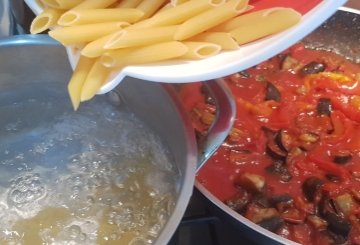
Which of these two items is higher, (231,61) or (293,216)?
(231,61)

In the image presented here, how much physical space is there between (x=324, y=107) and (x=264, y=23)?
486 mm

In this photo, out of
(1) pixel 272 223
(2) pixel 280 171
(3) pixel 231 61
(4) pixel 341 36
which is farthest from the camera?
(4) pixel 341 36

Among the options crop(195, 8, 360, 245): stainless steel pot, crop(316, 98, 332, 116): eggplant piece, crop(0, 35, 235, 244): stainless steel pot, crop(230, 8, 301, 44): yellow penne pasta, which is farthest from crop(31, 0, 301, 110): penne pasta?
crop(195, 8, 360, 245): stainless steel pot

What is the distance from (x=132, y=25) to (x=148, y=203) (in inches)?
10.7

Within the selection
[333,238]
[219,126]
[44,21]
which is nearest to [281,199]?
[333,238]

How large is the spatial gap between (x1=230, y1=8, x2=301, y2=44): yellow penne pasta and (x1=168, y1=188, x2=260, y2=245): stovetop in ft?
0.98

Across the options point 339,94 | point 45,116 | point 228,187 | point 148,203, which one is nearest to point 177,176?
point 148,203

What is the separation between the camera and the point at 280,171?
0.99 meters

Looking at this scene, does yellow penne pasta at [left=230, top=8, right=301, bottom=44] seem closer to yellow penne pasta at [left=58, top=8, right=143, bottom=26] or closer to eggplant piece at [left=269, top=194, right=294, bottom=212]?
yellow penne pasta at [left=58, top=8, right=143, bottom=26]

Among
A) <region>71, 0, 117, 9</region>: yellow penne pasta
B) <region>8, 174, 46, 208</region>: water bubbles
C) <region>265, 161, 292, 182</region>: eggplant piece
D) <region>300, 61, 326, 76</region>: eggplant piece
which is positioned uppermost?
<region>71, 0, 117, 9</region>: yellow penne pasta

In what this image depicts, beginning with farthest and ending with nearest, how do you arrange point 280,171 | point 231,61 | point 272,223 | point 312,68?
point 312,68, point 280,171, point 272,223, point 231,61

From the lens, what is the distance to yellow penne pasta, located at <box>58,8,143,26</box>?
0.73m

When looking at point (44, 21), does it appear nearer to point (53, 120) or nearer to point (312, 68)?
point (53, 120)

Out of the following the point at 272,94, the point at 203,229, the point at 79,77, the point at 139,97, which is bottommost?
the point at 203,229
